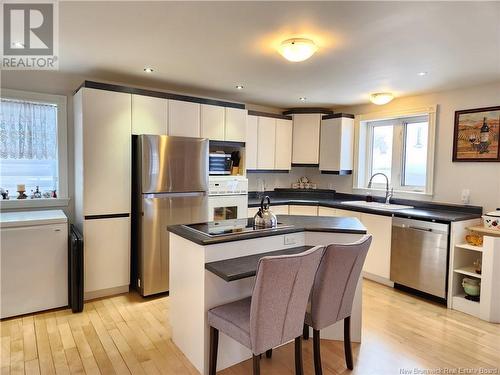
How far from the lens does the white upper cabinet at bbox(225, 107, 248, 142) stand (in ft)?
13.6

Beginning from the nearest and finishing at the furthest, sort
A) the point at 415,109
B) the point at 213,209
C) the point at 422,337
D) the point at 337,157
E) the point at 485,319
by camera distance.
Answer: the point at 422,337, the point at 485,319, the point at 213,209, the point at 415,109, the point at 337,157

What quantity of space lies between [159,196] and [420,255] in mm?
2888

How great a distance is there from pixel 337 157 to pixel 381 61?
6.96ft

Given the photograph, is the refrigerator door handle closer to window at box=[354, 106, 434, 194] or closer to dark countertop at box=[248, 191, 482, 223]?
dark countertop at box=[248, 191, 482, 223]

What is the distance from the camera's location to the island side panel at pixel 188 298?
2.16m

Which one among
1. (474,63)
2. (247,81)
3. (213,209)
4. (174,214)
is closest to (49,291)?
(174,214)

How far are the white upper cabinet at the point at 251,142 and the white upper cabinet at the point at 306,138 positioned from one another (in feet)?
2.48

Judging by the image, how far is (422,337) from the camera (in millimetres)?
2719

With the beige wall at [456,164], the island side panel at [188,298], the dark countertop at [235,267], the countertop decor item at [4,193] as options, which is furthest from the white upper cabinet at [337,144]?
the countertop decor item at [4,193]

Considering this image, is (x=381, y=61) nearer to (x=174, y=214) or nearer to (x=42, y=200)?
(x=174, y=214)

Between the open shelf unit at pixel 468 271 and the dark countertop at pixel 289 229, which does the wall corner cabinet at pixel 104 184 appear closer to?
the dark countertop at pixel 289 229

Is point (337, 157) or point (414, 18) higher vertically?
Result: point (414, 18)

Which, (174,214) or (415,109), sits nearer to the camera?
(174,214)

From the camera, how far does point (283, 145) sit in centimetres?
507
